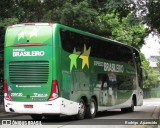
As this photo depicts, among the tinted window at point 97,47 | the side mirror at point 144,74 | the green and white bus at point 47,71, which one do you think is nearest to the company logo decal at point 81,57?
the green and white bus at point 47,71

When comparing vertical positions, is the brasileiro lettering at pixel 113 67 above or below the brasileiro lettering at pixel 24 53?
below

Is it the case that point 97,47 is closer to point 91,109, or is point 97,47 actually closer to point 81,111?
point 91,109

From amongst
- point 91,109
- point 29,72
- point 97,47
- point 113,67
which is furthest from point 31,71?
point 113,67

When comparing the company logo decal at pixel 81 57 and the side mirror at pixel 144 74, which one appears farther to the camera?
the side mirror at pixel 144 74

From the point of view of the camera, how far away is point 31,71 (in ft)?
57.5

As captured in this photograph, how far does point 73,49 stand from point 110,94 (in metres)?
5.31

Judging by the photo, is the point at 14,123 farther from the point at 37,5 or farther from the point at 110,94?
the point at 37,5

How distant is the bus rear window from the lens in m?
17.5

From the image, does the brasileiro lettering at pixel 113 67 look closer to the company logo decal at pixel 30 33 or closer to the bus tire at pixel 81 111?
the bus tire at pixel 81 111

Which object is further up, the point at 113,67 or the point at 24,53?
the point at 24,53

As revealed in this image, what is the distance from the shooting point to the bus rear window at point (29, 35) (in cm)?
1745

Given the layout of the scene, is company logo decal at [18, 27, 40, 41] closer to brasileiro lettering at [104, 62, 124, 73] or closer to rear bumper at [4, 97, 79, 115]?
rear bumper at [4, 97, 79, 115]

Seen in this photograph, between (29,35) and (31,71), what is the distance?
150 centimetres

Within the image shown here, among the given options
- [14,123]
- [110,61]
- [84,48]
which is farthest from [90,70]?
[14,123]
